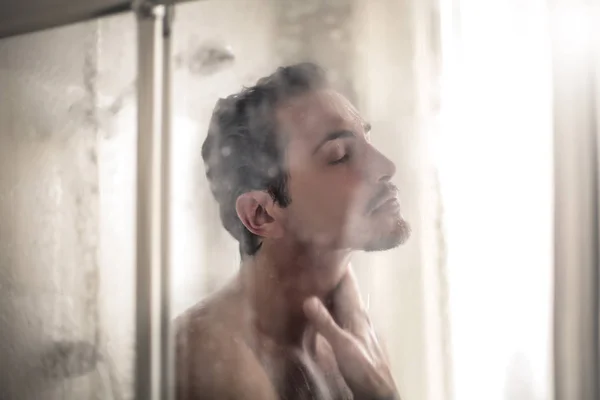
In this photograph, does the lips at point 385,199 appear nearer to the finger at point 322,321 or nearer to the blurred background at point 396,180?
the blurred background at point 396,180

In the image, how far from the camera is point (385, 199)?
0.70 m

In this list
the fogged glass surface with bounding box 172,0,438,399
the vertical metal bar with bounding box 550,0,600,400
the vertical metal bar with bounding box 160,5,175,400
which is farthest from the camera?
the vertical metal bar with bounding box 160,5,175,400

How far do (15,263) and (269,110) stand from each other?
0.51 metres

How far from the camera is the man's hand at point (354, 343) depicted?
69 cm

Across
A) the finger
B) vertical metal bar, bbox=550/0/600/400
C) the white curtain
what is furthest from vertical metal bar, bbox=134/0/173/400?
vertical metal bar, bbox=550/0/600/400

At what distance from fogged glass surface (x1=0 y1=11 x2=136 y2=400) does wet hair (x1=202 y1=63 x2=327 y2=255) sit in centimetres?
15

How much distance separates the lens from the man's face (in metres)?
0.70

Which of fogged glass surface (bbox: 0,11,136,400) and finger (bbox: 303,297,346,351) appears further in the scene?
fogged glass surface (bbox: 0,11,136,400)

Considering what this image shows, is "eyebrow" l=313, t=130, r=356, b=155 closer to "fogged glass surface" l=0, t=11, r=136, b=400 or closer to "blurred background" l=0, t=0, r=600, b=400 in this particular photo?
"blurred background" l=0, t=0, r=600, b=400

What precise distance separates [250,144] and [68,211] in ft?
1.12

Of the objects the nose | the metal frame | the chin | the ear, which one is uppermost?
the metal frame

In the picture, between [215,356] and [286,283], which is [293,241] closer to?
[286,283]

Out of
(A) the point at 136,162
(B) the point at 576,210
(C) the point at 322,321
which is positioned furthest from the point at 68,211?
(B) the point at 576,210

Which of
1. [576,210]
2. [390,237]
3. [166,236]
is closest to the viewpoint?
[576,210]
